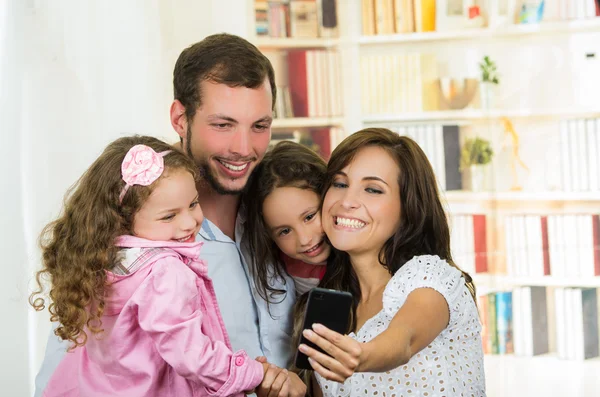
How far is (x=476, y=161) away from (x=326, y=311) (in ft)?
7.92

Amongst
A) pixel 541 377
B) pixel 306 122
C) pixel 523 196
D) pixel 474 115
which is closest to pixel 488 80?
pixel 474 115

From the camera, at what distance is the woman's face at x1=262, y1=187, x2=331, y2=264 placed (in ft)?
6.57

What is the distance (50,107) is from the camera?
314 cm

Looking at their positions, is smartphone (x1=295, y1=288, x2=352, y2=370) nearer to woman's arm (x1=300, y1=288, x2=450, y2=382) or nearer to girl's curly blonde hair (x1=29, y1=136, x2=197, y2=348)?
woman's arm (x1=300, y1=288, x2=450, y2=382)

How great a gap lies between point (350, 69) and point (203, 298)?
2400 millimetres

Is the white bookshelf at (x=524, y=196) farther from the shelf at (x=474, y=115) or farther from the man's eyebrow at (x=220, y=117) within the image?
the man's eyebrow at (x=220, y=117)

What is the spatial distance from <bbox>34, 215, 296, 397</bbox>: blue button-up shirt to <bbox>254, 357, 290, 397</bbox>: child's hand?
1.33 feet

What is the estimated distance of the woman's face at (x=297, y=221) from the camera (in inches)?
78.9

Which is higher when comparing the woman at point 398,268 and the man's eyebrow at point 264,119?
the man's eyebrow at point 264,119

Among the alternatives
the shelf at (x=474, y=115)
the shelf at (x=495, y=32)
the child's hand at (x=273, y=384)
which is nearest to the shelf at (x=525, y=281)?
the shelf at (x=474, y=115)

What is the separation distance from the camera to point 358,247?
1.90 m

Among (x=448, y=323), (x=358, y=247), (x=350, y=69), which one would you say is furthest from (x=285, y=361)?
(x=350, y=69)

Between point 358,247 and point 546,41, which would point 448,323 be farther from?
point 546,41

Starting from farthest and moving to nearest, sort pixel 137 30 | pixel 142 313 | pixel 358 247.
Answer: pixel 137 30
pixel 358 247
pixel 142 313
